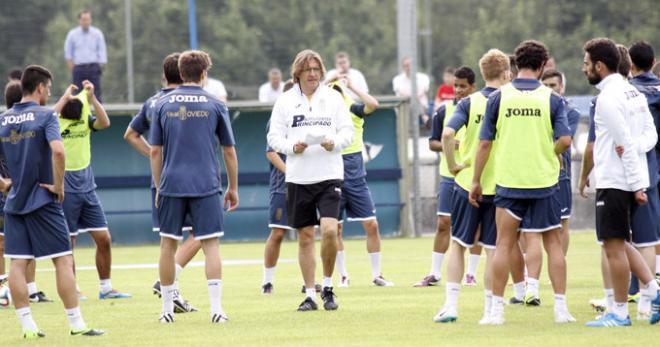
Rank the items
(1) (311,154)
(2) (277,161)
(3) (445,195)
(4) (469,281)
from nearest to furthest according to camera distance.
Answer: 1. (1) (311,154)
2. (2) (277,161)
3. (3) (445,195)
4. (4) (469,281)

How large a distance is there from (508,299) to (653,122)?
2771 mm

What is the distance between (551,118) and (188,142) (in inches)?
116

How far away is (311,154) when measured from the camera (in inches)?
493

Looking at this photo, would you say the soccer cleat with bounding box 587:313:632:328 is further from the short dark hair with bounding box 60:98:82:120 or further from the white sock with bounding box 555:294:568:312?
the short dark hair with bounding box 60:98:82:120

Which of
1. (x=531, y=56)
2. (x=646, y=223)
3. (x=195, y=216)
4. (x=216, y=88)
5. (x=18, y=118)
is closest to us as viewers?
(x=531, y=56)

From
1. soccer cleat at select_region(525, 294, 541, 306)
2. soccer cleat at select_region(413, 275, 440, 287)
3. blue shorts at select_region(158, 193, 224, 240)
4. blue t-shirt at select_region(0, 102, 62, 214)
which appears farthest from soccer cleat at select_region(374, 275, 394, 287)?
blue t-shirt at select_region(0, 102, 62, 214)

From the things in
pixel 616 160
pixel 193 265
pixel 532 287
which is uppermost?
pixel 616 160

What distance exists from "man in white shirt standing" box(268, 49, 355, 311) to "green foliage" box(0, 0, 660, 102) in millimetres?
13903

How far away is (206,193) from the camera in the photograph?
11.6 meters

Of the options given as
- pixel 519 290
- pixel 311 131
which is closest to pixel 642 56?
pixel 519 290

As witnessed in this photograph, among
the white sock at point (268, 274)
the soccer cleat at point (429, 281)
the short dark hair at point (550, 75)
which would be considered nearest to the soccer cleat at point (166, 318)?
the white sock at point (268, 274)

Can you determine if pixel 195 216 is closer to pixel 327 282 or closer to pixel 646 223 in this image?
pixel 327 282

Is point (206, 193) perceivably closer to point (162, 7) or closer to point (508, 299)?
point (508, 299)

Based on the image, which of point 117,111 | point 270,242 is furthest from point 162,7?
point 270,242
